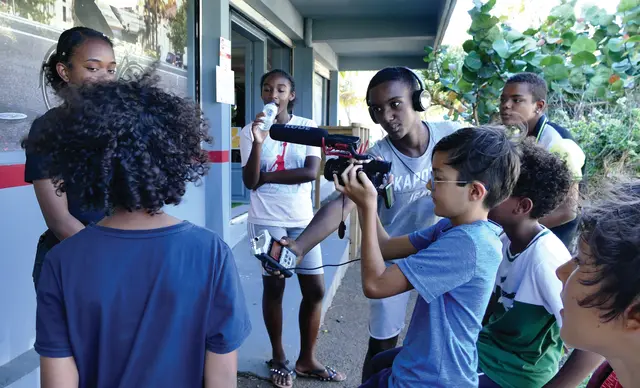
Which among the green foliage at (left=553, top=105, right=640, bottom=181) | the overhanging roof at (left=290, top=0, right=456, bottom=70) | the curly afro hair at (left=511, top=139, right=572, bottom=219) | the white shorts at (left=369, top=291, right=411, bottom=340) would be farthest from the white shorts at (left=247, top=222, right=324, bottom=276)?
the overhanging roof at (left=290, top=0, right=456, bottom=70)

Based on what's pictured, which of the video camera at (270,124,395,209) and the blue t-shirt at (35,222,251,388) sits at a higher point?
the video camera at (270,124,395,209)

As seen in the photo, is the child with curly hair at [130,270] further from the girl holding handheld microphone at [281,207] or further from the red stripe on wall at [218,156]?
the red stripe on wall at [218,156]

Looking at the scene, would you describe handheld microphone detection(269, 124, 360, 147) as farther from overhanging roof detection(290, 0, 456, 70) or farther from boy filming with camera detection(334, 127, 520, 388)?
overhanging roof detection(290, 0, 456, 70)

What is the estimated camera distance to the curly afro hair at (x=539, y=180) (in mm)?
1719

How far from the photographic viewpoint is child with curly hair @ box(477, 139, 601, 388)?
1585mm

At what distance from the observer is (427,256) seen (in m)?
Answer: 1.41

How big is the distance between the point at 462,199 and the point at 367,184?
31 cm

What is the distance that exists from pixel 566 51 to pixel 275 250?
5.10 metres

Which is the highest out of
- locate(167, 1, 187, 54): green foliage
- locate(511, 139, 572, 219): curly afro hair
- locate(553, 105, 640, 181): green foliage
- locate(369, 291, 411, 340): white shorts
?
locate(167, 1, 187, 54): green foliage

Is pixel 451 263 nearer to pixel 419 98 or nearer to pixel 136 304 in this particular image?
pixel 136 304

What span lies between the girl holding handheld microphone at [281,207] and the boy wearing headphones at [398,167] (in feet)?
1.94

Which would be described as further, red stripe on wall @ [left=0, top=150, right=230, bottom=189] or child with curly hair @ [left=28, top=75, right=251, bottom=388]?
red stripe on wall @ [left=0, top=150, right=230, bottom=189]

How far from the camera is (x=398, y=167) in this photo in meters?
2.26

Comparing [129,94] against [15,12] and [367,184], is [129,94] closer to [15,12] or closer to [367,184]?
[367,184]
